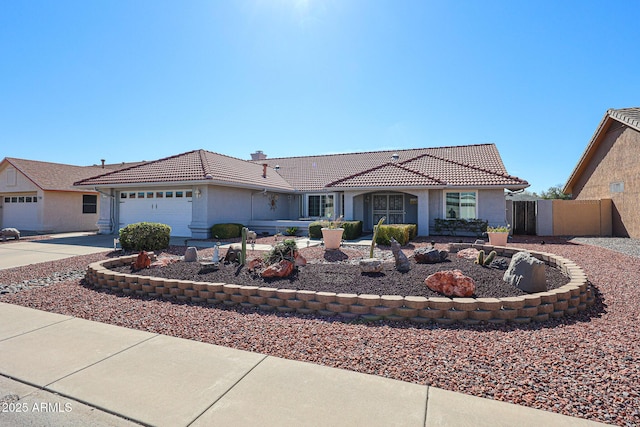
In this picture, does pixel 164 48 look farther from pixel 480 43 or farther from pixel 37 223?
pixel 37 223

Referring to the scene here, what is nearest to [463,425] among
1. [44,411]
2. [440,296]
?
[440,296]

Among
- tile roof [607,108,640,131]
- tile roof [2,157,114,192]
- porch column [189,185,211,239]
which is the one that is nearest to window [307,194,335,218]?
porch column [189,185,211,239]

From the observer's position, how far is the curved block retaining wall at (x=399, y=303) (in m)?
4.25

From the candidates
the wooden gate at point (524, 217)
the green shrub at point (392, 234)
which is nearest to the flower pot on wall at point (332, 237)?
the green shrub at point (392, 234)

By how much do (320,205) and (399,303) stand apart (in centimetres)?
1669

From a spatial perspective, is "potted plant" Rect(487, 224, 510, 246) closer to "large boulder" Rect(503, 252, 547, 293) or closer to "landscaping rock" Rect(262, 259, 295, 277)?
"large boulder" Rect(503, 252, 547, 293)

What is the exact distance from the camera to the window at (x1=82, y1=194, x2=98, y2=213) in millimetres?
22719

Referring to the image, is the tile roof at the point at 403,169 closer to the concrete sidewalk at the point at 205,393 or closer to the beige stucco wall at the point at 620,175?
the beige stucco wall at the point at 620,175

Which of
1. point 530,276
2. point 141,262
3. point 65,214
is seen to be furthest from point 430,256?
point 65,214

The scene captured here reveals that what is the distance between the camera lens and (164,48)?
36.6 feet

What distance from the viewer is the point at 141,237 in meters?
10.5

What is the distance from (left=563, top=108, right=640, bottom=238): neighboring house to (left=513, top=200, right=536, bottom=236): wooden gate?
352cm

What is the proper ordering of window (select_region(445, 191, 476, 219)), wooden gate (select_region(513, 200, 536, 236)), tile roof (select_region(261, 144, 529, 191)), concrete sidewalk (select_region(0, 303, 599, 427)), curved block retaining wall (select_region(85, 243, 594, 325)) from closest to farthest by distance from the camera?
concrete sidewalk (select_region(0, 303, 599, 427))
curved block retaining wall (select_region(85, 243, 594, 325))
tile roof (select_region(261, 144, 529, 191))
window (select_region(445, 191, 476, 219))
wooden gate (select_region(513, 200, 536, 236))

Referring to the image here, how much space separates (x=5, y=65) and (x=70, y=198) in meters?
11.9
